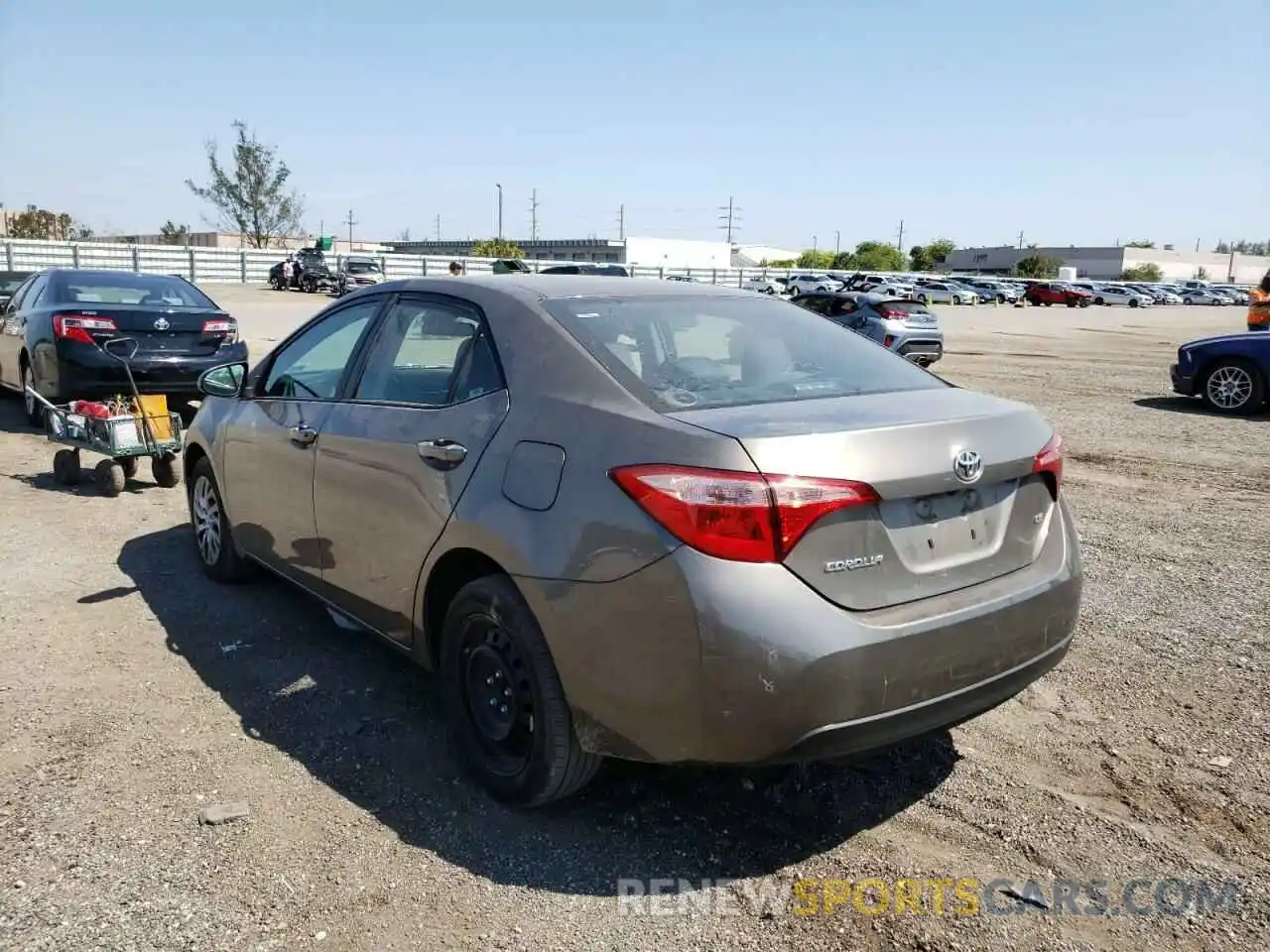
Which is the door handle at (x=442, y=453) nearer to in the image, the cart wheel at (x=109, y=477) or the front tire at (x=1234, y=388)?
the cart wheel at (x=109, y=477)

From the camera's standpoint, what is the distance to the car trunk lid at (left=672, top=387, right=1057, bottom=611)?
8.38 ft

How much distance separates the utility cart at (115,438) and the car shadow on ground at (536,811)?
10.9ft

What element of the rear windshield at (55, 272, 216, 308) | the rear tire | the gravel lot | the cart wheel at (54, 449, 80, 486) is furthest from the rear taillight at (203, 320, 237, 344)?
the gravel lot

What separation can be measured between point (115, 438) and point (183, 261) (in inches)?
1567

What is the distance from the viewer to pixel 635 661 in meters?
2.62

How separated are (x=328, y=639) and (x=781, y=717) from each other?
276 cm

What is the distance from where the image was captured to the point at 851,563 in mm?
2576

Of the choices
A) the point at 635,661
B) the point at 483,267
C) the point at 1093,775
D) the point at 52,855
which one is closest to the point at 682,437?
the point at 635,661

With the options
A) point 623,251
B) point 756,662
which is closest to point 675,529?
point 756,662

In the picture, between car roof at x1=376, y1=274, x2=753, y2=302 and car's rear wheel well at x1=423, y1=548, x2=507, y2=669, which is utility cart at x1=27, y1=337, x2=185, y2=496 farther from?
car's rear wheel well at x1=423, y1=548, x2=507, y2=669

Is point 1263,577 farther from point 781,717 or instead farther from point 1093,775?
point 781,717

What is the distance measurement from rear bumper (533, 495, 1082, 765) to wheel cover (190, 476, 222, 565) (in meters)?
3.07

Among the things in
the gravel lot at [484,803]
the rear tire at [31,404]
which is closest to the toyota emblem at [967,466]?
the gravel lot at [484,803]

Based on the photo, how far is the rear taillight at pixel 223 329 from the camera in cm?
941
